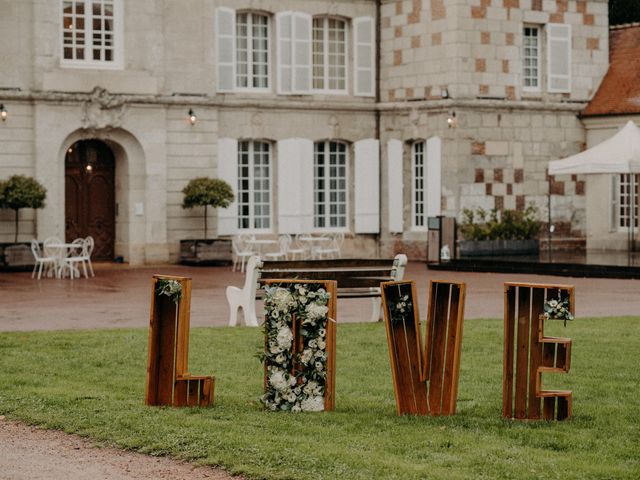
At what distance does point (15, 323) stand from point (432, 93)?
569 inches

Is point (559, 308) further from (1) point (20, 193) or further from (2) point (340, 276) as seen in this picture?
(1) point (20, 193)

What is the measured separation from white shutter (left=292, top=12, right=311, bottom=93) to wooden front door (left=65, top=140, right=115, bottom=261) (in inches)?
156

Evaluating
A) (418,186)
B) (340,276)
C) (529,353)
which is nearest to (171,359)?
(529,353)

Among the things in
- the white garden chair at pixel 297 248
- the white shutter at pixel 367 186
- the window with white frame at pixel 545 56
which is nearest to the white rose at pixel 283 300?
the white garden chair at pixel 297 248

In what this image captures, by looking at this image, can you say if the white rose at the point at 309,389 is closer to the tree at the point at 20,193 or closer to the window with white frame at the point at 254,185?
the tree at the point at 20,193

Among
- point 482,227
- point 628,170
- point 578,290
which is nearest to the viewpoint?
point 578,290

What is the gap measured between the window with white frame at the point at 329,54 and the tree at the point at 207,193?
3.52m

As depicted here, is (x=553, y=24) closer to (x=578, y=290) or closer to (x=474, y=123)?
(x=474, y=123)

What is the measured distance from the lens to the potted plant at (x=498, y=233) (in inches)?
1014

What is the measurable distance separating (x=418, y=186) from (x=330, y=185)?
178 cm

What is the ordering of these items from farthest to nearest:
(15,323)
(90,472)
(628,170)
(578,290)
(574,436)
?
(628,170), (578,290), (15,323), (574,436), (90,472)

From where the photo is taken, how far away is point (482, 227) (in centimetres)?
2684

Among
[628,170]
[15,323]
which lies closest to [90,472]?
[15,323]

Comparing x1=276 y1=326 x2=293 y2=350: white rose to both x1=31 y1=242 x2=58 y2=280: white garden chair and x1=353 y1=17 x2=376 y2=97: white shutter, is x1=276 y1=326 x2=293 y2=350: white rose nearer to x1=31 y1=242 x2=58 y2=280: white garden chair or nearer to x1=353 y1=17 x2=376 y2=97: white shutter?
x1=31 y1=242 x2=58 y2=280: white garden chair
